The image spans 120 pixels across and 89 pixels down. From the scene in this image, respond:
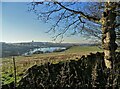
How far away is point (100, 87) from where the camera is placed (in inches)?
269

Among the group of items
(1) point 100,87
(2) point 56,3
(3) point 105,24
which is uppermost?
(2) point 56,3

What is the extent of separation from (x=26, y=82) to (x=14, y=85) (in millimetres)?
483

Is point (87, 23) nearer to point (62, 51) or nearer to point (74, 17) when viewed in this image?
point (74, 17)

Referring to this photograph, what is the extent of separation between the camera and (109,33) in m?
9.70

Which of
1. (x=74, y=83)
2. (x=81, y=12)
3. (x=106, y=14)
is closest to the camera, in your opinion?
(x=74, y=83)

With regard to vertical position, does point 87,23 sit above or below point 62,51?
above

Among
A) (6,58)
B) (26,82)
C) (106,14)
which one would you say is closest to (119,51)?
(106,14)

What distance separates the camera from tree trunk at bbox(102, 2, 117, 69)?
9594 mm

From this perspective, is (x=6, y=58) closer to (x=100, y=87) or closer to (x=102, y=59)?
(x=102, y=59)

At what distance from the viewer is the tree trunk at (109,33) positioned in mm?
9594

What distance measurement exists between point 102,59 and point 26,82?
4.02 meters

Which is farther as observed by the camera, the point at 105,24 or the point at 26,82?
the point at 105,24

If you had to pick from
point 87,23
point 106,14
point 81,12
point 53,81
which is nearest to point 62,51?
point 87,23

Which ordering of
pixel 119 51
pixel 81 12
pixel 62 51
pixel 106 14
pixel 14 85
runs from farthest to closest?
pixel 62 51
pixel 119 51
pixel 81 12
pixel 106 14
pixel 14 85
